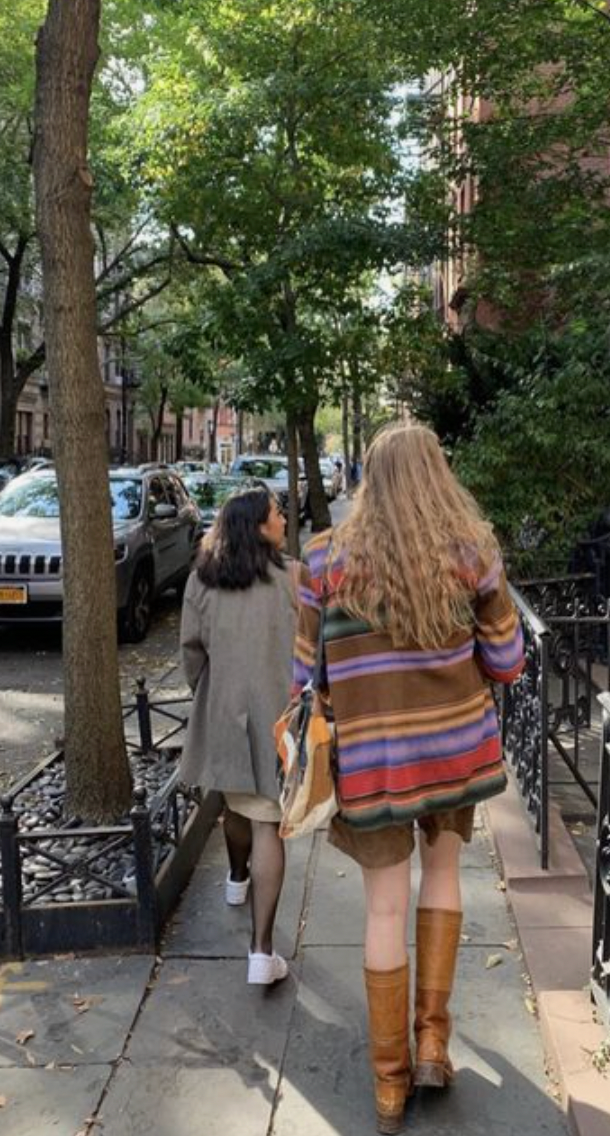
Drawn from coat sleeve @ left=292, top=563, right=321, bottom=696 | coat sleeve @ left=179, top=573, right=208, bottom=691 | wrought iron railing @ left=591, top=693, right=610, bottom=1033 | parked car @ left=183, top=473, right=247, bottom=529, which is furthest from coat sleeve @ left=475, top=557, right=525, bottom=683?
parked car @ left=183, top=473, right=247, bottom=529

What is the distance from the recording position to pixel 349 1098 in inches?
113

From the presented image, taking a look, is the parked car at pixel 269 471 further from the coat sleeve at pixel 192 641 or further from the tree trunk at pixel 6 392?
the coat sleeve at pixel 192 641

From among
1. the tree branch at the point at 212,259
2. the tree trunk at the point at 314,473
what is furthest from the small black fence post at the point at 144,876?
the tree trunk at the point at 314,473

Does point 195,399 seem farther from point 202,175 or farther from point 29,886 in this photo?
point 29,886

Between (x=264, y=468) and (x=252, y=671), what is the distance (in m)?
22.4

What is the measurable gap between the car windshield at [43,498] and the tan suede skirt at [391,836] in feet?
26.4

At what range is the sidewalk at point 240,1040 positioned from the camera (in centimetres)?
278

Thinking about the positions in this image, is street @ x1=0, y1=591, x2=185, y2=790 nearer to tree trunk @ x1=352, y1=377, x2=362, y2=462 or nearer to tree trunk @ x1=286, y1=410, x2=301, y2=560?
tree trunk @ x1=286, y1=410, x2=301, y2=560

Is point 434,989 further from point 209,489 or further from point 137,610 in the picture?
point 209,489

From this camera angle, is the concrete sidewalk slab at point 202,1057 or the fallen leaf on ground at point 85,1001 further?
the fallen leaf on ground at point 85,1001

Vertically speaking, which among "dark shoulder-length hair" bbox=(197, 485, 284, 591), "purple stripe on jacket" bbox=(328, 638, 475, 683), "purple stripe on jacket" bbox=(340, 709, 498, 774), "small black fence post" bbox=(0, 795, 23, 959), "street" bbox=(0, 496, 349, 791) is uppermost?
"dark shoulder-length hair" bbox=(197, 485, 284, 591)

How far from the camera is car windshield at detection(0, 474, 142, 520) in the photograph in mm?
10629

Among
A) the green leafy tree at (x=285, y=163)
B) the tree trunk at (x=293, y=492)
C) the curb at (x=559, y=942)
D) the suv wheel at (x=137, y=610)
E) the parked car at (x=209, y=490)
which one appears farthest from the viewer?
the parked car at (x=209, y=490)

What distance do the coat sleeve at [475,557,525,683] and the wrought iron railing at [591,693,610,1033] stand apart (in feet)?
0.98
